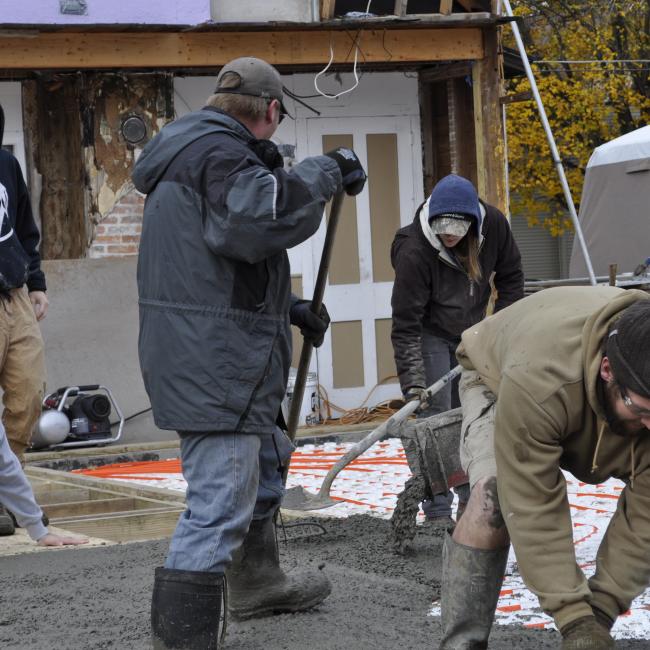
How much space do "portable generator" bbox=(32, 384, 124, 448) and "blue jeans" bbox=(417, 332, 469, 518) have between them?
13.4 feet

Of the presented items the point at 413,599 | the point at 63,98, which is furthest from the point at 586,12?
the point at 413,599

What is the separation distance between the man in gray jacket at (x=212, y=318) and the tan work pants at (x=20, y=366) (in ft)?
7.15

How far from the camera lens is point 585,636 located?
122 inches

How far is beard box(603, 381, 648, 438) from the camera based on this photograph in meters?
2.95

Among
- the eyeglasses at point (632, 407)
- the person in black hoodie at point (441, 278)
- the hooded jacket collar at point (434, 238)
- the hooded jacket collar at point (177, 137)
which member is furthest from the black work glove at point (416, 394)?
the eyeglasses at point (632, 407)

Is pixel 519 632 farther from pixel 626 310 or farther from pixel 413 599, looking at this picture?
pixel 626 310

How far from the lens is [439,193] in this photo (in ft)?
18.9

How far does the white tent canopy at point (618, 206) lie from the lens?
16219 millimetres

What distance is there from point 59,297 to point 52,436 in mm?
1268

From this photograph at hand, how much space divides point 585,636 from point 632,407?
0.64 m

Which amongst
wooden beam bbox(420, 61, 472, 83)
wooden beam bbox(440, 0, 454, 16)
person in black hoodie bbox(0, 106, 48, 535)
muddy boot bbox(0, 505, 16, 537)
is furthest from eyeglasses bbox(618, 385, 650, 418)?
wooden beam bbox(420, 61, 472, 83)

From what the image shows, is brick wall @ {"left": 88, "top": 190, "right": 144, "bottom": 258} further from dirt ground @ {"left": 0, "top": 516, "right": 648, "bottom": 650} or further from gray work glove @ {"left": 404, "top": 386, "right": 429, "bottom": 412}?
dirt ground @ {"left": 0, "top": 516, "right": 648, "bottom": 650}

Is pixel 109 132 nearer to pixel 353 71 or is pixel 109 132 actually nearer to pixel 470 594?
pixel 353 71

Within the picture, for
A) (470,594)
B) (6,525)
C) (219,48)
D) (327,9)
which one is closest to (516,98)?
(327,9)
